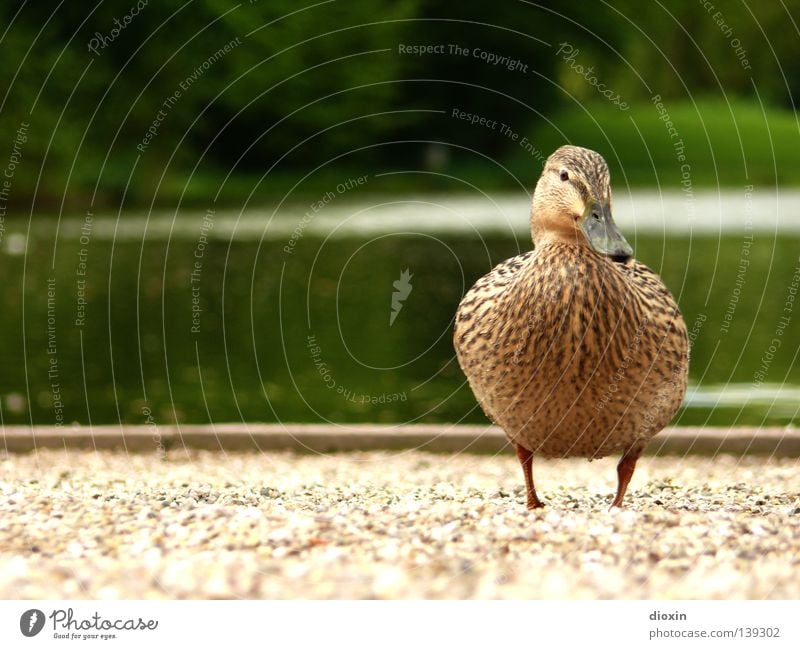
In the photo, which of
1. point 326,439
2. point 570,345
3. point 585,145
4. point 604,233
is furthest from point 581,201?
point 585,145

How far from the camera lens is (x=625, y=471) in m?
6.60

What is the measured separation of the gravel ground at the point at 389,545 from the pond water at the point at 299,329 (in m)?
3.95

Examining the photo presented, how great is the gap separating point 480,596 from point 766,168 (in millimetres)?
48693

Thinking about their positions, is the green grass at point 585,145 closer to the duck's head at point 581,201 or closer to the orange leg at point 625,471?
the orange leg at point 625,471

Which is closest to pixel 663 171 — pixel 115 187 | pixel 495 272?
pixel 115 187

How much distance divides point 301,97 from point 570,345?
36.0 m

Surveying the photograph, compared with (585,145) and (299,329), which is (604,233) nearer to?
(299,329)

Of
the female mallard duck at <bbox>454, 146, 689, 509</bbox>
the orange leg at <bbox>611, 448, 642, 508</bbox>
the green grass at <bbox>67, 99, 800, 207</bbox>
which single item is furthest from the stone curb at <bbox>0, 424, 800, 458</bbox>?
the green grass at <bbox>67, 99, 800, 207</bbox>

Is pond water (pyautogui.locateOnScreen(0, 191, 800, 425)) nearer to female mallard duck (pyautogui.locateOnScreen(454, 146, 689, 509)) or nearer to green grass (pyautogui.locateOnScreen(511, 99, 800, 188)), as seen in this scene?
female mallard duck (pyautogui.locateOnScreen(454, 146, 689, 509))

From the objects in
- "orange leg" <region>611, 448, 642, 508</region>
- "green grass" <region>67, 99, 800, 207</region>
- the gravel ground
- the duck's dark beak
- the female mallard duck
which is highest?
"green grass" <region>67, 99, 800, 207</region>

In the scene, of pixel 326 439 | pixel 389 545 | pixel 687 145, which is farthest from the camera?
pixel 687 145

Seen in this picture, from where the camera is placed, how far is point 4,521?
6090mm

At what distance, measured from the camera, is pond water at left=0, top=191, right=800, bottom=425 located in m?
11.5

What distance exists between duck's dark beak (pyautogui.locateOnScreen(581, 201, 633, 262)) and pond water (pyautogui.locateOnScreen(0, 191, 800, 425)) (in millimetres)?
4975
